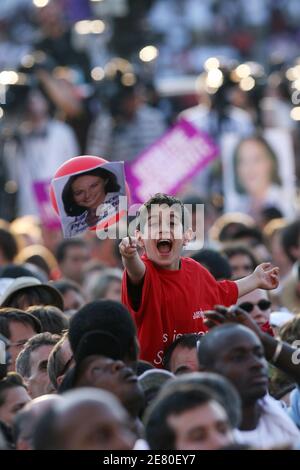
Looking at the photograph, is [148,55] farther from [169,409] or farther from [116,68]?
[169,409]

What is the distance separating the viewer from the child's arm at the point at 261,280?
22.9ft

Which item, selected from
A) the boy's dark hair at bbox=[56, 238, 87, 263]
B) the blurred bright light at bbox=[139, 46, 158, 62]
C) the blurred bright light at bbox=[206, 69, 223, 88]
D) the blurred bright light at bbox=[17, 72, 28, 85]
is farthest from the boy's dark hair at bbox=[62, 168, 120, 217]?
the blurred bright light at bbox=[139, 46, 158, 62]

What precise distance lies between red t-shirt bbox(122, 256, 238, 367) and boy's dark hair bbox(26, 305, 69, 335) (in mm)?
910

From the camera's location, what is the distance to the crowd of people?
18.0 ft

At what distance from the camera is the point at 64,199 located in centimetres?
689

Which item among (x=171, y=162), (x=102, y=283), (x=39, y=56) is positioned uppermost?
(x=39, y=56)

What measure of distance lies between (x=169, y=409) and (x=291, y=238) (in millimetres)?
6661

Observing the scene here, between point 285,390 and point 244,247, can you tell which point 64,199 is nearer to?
point 285,390

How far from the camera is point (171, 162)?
1260cm

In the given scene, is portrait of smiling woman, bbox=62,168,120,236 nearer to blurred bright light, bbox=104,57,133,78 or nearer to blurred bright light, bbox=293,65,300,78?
blurred bright light, bbox=104,57,133,78

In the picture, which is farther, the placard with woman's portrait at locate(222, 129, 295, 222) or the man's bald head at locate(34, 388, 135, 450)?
the placard with woman's portrait at locate(222, 129, 295, 222)

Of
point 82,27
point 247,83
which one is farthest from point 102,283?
point 82,27
